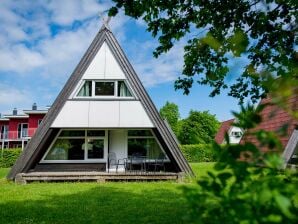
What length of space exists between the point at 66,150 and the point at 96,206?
8.65 m

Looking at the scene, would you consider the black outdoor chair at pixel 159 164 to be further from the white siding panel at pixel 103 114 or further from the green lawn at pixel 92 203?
the white siding panel at pixel 103 114

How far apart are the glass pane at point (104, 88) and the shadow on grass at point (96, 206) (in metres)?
4.68

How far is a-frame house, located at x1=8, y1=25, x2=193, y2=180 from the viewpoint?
16266 millimetres

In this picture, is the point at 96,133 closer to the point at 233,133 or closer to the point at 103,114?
the point at 103,114

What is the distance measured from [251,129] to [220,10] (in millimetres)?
5554

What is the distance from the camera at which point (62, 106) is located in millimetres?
16453

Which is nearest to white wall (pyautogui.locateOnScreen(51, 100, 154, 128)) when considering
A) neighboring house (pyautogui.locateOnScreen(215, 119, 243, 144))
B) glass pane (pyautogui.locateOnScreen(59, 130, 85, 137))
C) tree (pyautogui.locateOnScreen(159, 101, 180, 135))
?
glass pane (pyautogui.locateOnScreen(59, 130, 85, 137))

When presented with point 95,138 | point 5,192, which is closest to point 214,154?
point 5,192

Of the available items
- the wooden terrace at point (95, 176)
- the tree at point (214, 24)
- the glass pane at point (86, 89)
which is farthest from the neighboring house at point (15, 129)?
the tree at point (214, 24)

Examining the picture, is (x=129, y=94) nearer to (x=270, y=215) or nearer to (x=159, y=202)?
(x=159, y=202)

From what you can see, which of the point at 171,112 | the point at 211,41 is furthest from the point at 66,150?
the point at 171,112

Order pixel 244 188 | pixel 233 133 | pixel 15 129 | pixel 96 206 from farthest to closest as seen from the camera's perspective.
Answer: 1. pixel 15 129
2. pixel 96 206
3. pixel 233 133
4. pixel 244 188

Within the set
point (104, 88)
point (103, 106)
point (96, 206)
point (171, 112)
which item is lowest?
point (96, 206)

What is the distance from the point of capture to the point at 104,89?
17.2 meters
